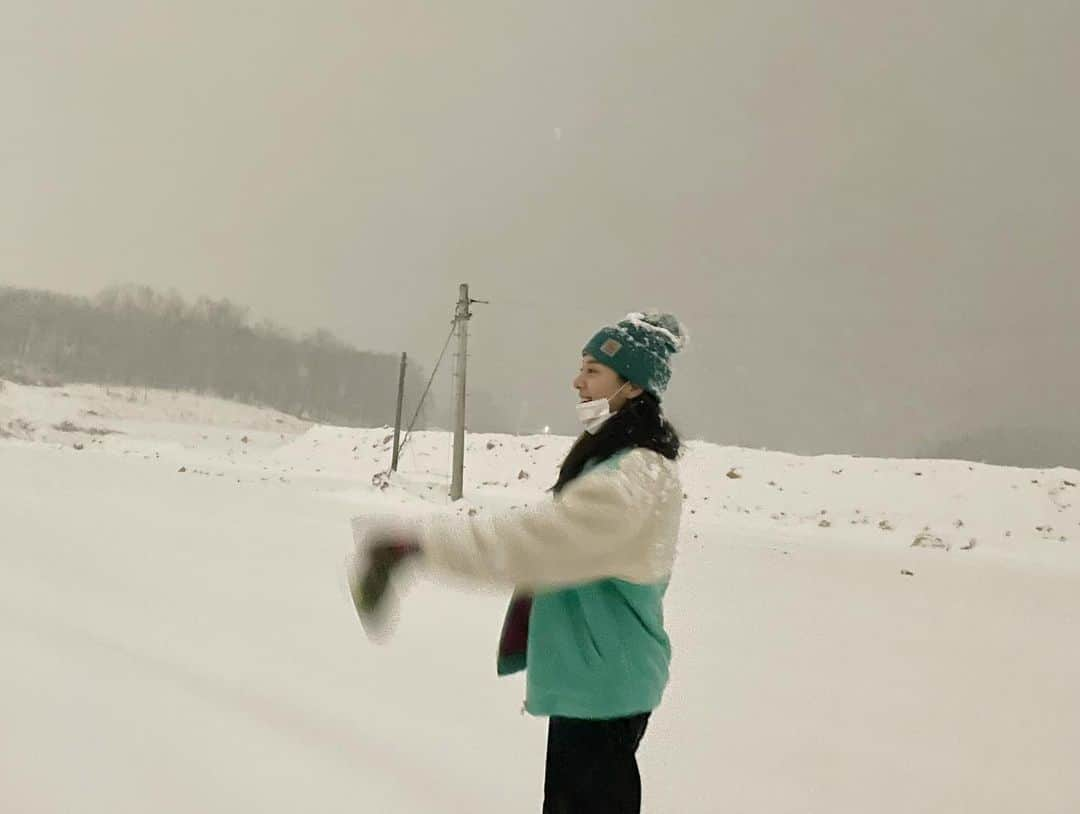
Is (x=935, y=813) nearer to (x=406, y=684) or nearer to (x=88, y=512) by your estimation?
(x=406, y=684)

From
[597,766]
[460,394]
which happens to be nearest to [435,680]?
[597,766]

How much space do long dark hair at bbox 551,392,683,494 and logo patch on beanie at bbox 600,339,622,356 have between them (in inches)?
4.6

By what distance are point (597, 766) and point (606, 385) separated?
0.83 meters

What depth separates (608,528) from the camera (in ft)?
4.71

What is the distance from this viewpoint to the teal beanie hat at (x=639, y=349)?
1670 millimetres

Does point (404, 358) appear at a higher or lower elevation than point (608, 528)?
higher

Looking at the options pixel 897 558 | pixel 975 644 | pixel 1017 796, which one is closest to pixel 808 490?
pixel 897 558

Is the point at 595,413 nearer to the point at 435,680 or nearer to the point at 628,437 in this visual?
the point at 628,437

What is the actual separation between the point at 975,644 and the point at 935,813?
9.33 feet

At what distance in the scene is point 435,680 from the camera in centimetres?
402

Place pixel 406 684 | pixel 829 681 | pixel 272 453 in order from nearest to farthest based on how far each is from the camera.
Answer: pixel 406 684, pixel 829 681, pixel 272 453

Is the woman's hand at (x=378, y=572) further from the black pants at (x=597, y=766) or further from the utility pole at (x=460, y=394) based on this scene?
the utility pole at (x=460, y=394)

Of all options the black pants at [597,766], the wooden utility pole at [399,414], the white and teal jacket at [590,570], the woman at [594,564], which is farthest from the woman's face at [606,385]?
Answer: the wooden utility pole at [399,414]

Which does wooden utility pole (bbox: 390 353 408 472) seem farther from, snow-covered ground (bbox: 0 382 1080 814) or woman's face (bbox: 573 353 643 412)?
woman's face (bbox: 573 353 643 412)
